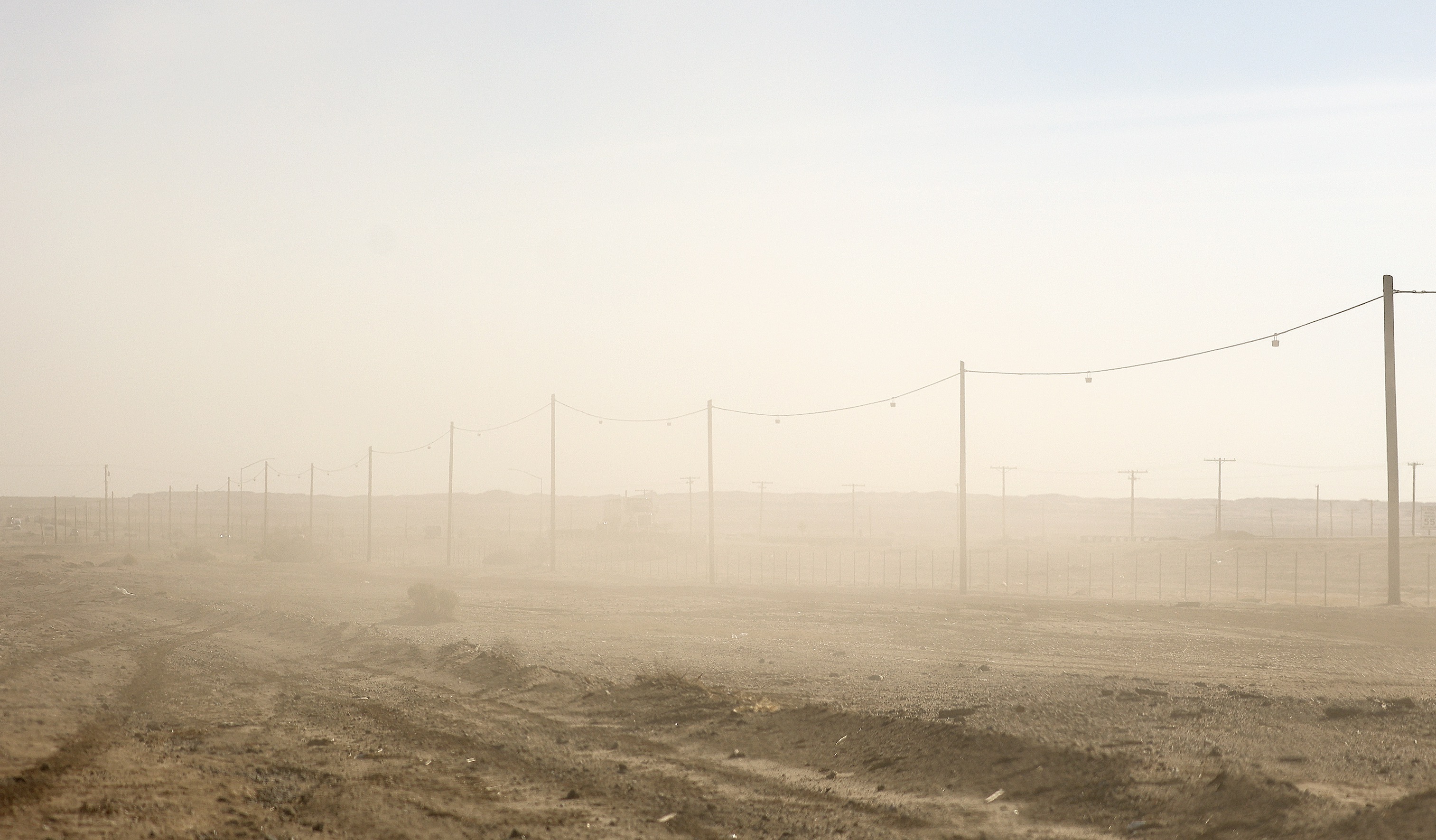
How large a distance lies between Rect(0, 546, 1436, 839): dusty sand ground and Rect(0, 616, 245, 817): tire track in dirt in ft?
0.20

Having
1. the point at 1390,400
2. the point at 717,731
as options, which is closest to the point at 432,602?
the point at 717,731

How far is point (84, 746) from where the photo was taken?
542 inches

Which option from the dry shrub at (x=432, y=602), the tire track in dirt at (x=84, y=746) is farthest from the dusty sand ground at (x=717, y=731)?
the dry shrub at (x=432, y=602)

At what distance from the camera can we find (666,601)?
137ft

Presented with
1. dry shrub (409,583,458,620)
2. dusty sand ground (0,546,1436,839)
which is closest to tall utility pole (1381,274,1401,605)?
dusty sand ground (0,546,1436,839)

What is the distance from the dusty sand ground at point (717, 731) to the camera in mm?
10055

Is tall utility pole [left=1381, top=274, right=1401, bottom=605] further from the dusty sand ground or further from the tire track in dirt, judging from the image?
the tire track in dirt

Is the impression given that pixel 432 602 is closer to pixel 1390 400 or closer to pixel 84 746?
pixel 84 746

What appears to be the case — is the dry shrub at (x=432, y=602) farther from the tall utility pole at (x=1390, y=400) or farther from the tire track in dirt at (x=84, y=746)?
the tall utility pole at (x=1390, y=400)

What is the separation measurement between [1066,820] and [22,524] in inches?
6247

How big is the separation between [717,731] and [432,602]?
21.0 m

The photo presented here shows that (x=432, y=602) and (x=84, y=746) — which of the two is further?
(x=432, y=602)

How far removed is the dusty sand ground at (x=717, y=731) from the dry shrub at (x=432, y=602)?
3.16 m

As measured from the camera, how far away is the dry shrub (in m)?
33.2
